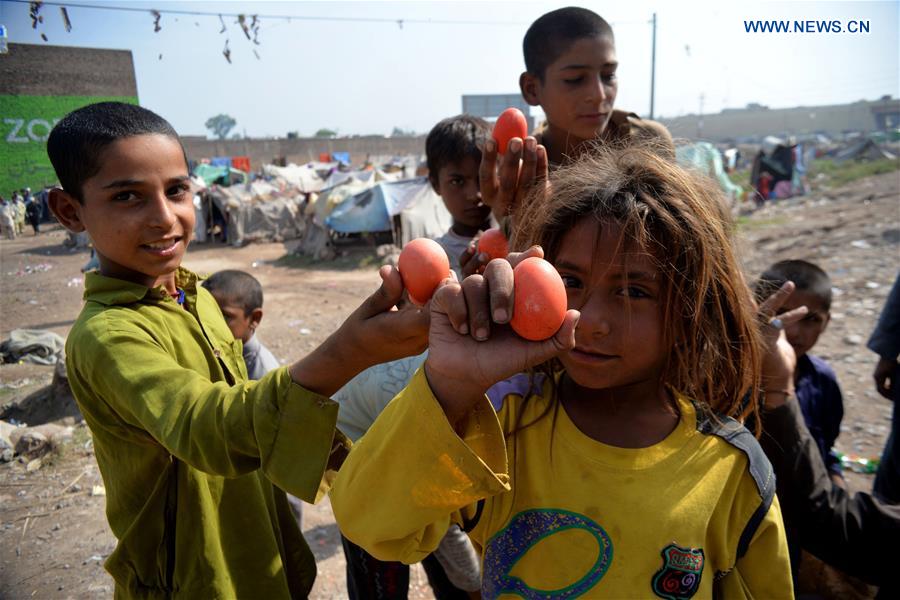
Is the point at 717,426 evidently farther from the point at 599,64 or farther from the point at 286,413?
the point at 599,64

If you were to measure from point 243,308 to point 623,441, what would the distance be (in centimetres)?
241

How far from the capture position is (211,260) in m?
17.2

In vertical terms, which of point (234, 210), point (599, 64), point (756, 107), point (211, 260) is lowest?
point (211, 260)

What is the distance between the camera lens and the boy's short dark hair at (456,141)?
9.78 ft

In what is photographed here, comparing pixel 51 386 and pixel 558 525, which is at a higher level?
pixel 558 525

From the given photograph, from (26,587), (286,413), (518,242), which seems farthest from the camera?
(26,587)

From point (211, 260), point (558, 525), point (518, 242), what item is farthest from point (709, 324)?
point (211, 260)

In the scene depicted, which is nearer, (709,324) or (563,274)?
(563,274)

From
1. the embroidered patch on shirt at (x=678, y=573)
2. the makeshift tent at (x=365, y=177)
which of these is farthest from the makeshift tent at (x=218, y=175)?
the embroidered patch on shirt at (x=678, y=573)

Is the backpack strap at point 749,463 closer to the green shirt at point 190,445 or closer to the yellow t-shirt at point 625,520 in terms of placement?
the yellow t-shirt at point 625,520

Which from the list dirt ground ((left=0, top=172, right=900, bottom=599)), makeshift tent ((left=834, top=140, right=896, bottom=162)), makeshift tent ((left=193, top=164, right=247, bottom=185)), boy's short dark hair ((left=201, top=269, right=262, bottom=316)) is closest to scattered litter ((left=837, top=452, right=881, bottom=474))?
dirt ground ((left=0, top=172, right=900, bottom=599))

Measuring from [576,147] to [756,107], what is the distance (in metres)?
89.2

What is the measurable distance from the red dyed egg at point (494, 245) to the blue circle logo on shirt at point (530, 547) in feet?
2.44

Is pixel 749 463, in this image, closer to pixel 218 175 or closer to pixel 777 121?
pixel 218 175
